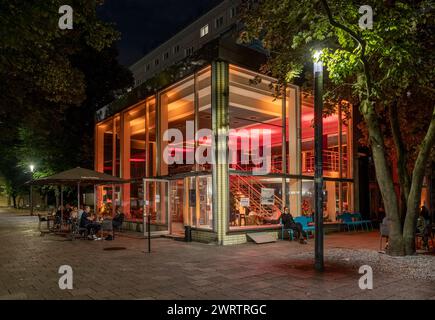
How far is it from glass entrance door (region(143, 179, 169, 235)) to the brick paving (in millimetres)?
3442

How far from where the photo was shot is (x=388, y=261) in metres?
9.98

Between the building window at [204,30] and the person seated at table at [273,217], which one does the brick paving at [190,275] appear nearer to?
the person seated at table at [273,217]

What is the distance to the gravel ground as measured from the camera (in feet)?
28.0

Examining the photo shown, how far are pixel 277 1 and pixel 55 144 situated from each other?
24.7m

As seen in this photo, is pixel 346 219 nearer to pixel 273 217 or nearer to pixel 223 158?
pixel 273 217

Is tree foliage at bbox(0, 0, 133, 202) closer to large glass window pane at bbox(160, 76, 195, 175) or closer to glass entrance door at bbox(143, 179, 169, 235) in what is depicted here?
large glass window pane at bbox(160, 76, 195, 175)

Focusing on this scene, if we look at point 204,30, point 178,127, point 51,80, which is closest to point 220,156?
point 178,127

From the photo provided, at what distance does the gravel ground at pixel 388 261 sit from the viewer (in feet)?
28.0

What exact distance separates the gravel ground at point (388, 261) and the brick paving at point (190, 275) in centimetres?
41

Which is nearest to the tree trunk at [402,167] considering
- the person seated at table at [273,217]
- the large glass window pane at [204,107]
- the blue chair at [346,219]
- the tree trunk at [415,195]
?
the tree trunk at [415,195]

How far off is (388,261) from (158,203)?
10.00 m

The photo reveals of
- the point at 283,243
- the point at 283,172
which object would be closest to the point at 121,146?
the point at 283,172

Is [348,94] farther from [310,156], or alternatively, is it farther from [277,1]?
[310,156]

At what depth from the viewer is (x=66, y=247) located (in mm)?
13250
